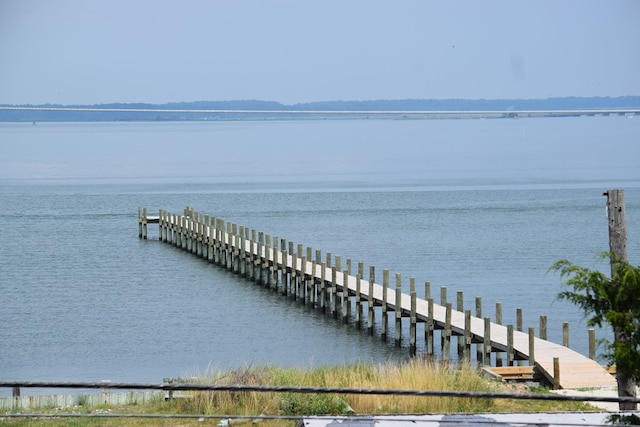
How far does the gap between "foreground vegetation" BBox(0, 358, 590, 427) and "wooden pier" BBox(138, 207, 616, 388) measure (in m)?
3.37

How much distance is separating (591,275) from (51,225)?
51.9m

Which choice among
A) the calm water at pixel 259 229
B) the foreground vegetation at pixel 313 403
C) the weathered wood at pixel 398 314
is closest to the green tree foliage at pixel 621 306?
the foreground vegetation at pixel 313 403

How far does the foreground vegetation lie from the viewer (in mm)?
14156

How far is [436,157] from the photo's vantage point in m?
143

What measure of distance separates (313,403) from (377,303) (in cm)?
1673

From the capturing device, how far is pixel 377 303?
102ft

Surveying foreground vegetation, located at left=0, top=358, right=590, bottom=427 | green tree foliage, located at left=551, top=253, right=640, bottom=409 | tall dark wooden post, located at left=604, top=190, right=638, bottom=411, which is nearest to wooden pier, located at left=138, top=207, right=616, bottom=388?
foreground vegetation, located at left=0, top=358, right=590, bottom=427

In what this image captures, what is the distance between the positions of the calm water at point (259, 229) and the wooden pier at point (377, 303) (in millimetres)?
805

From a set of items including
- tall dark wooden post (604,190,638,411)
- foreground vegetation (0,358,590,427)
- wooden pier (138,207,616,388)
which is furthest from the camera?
wooden pier (138,207,616,388)

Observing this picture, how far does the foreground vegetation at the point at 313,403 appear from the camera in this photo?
14.2 meters

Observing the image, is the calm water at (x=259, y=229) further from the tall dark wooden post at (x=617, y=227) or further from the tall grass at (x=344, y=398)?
the tall dark wooden post at (x=617, y=227)

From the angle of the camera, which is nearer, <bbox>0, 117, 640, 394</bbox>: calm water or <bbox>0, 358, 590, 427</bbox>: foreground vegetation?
<bbox>0, 358, 590, 427</bbox>: foreground vegetation

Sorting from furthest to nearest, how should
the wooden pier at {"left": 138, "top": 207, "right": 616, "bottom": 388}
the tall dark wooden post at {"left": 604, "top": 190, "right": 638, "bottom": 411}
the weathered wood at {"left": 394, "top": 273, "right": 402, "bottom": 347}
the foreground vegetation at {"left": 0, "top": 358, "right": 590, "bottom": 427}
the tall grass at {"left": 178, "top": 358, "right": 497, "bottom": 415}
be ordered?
the weathered wood at {"left": 394, "top": 273, "right": 402, "bottom": 347}, the wooden pier at {"left": 138, "top": 207, "right": 616, "bottom": 388}, the tall grass at {"left": 178, "top": 358, "right": 497, "bottom": 415}, the foreground vegetation at {"left": 0, "top": 358, "right": 590, "bottom": 427}, the tall dark wooden post at {"left": 604, "top": 190, "right": 638, "bottom": 411}

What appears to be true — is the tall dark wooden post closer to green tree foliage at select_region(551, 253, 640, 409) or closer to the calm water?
green tree foliage at select_region(551, 253, 640, 409)
